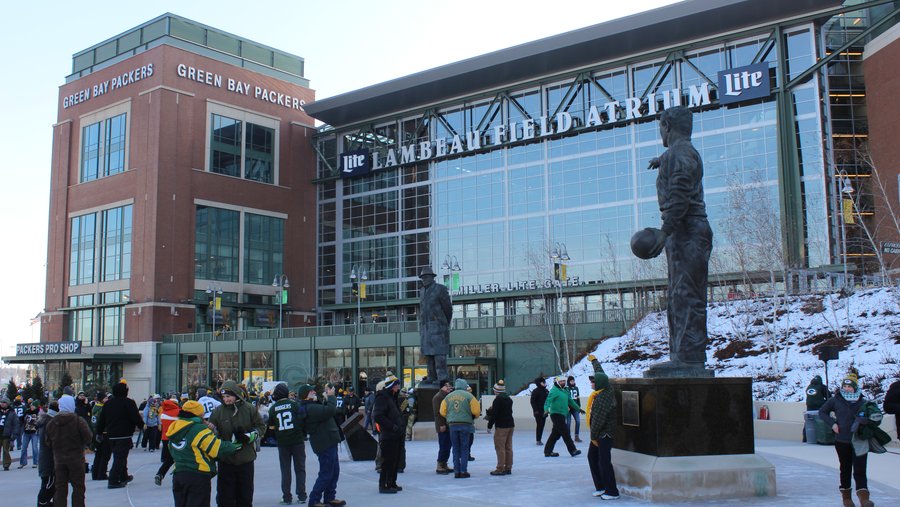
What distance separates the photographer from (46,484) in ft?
39.2

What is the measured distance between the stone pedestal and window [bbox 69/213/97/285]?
70.9 metres

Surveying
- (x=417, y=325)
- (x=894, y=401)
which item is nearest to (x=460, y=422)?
(x=894, y=401)

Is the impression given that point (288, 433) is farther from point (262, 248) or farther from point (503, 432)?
point (262, 248)

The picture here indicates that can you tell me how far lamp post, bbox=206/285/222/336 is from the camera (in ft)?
223

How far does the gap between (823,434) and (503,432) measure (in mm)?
9524

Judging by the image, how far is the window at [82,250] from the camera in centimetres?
7475

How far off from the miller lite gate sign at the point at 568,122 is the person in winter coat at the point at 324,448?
46.3 metres

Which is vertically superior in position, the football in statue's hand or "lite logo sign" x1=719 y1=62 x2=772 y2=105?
"lite logo sign" x1=719 y1=62 x2=772 y2=105

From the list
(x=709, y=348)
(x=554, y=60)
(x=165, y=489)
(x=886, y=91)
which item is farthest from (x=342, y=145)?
(x=165, y=489)

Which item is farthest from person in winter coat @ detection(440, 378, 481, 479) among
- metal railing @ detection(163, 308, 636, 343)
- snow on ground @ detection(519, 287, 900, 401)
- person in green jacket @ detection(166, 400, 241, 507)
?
metal railing @ detection(163, 308, 636, 343)

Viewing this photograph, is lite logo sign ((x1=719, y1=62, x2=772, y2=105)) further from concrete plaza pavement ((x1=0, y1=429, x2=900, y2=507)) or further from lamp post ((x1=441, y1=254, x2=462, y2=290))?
concrete plaza pavement ((x1=0, y1=429, x2=900, y2=507))

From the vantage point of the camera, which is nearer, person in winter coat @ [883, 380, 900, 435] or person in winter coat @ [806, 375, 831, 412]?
person in winter coat @ [883, 380, 900, 435]

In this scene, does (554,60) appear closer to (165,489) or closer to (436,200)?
(436,200)

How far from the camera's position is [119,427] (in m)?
15.2
